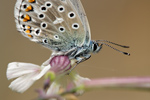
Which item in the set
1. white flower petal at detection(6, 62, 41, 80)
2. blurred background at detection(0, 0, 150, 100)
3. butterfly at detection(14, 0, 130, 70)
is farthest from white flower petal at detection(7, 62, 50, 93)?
blurred background at detection(0, 0, 150, 100)

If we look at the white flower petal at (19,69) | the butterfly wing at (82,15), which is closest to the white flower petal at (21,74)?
the white flower petal at (19,69)

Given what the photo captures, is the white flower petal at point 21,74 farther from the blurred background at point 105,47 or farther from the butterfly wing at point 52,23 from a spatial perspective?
the blurred background at point 105,47

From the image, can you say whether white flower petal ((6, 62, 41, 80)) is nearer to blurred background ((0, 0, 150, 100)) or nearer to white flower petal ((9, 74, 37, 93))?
white flower petal ((9, 74, 37, 93))

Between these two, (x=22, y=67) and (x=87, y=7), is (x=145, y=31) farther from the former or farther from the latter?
(x=22, y=67)

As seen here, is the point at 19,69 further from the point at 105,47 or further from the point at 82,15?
the point at 105,47

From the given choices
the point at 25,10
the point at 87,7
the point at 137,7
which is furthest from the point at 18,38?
the point at 25,10

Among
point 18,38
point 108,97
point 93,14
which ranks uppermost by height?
point 93,14

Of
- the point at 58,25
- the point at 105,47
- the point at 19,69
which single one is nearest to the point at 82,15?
the point at 58,25
